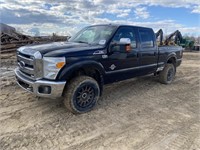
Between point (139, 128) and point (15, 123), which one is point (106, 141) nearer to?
point (139, 128)

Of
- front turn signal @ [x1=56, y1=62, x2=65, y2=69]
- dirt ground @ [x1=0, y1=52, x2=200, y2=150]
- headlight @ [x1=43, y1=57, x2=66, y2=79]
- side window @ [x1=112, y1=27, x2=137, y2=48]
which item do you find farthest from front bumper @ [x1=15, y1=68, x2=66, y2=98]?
side window @ [x1=112, y1=27, x2=137, y2=48]

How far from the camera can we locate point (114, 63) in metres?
5.23

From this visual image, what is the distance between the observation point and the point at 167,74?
7.43 meters

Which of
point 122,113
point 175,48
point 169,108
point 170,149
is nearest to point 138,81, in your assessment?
point 175,48

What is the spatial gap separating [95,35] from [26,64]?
1.90 m

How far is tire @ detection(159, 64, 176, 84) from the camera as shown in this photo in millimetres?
7383

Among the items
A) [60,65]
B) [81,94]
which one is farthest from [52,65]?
[81,94]

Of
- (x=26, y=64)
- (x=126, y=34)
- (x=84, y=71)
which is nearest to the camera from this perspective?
(x=26, y=64)

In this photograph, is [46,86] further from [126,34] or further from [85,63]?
[126,34]

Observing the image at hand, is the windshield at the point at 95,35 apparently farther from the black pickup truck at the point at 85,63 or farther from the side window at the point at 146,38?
the side window at the point at 146,38

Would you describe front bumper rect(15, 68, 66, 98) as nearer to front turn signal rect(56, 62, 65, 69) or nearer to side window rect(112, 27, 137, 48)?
front turn signal rect(56, 62, 65, 69)

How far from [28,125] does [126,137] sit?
1815mm

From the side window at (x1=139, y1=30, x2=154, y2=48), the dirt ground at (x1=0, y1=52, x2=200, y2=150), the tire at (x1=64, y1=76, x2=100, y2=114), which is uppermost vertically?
the side window at (x1=139, y1=30, x2=154, y2=48)

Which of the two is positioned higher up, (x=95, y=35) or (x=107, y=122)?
(x=95, y=35)
